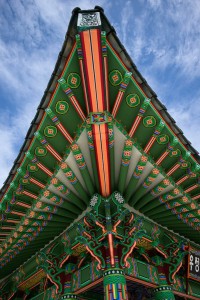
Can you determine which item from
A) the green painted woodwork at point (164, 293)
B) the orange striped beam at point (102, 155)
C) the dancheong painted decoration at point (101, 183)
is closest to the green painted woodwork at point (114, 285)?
the dancheong painted decoration at point (101, 183)

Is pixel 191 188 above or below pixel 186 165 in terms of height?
below

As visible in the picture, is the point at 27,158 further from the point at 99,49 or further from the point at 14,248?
the point at 14,248

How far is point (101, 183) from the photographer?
17.6 ft

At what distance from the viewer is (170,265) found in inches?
254

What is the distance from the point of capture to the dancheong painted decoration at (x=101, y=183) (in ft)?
14.3

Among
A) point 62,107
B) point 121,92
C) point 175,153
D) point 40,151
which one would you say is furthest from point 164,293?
point 62,107

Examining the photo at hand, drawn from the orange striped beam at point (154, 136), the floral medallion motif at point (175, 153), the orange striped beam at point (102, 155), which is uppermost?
the orange striped beam at point (154, 136)

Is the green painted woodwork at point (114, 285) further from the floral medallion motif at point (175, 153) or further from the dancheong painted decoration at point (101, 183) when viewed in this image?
the floral medallion motif at point (175, 153)

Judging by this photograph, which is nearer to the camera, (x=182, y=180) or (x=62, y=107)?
(x=62, y=107)

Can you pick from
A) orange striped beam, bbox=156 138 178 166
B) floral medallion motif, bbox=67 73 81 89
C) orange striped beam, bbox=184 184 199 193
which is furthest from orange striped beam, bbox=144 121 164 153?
floral medallion motif, bbox=67 73 81 89

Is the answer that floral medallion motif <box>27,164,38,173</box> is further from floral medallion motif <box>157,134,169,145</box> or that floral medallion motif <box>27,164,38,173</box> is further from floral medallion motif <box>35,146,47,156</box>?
floral medallion motif <box>157,134,169,145</box>

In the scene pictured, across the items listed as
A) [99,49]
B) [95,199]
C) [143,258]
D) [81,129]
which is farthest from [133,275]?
[99,49]

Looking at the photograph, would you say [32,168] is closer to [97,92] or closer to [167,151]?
[97,92]

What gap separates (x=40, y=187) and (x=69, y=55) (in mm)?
3157
